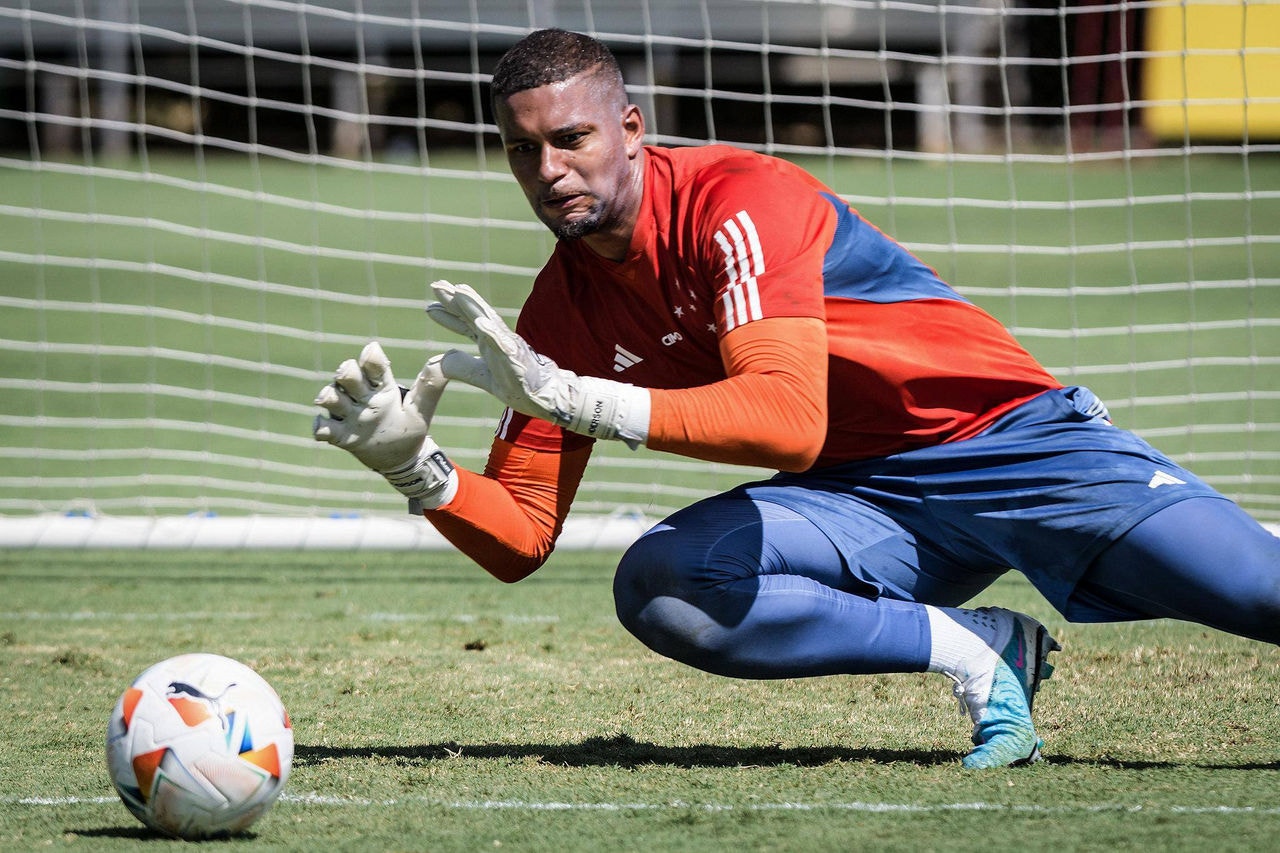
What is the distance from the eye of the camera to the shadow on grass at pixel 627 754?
3.36m

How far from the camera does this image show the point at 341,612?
17.8 ft

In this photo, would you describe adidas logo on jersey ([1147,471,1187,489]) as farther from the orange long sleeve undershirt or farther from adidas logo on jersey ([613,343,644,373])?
adidas logo on jersey ([613,343,644,373])

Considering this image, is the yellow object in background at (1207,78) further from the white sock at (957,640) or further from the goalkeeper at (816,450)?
the white sock at (957,640)

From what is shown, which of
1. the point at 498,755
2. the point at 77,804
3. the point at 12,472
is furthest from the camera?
the point at 12,472

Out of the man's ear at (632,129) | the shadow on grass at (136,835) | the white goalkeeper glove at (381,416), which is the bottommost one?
the shadow on grass at (136,835)

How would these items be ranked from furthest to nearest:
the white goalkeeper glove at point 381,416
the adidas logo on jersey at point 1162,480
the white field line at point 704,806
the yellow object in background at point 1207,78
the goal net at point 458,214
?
the yellow object in background at point 1207,78
the goal net at point 458,214
the adidas logo on jersey at point 1162,480
the white goalkeeper glove at point 381,416
the white field line at point 704,806

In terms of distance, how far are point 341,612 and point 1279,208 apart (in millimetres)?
10954

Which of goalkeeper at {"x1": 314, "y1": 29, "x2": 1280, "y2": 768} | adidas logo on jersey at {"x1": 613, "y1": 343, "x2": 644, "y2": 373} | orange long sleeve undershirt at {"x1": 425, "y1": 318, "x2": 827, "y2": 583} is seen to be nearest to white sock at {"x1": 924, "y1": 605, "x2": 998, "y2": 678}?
goalkeeper at {"x1": 314, "y1": 29, "x2": 1280, "y2": 768}

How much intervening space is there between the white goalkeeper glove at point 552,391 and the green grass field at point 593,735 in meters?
0.74

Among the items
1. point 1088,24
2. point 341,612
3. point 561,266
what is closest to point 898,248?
point 561,266

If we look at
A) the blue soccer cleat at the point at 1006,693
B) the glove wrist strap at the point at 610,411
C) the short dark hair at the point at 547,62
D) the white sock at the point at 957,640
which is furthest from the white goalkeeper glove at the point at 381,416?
the blue soccer cleat at the point at 1006,693

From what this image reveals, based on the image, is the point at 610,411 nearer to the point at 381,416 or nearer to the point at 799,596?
the point at 381,416

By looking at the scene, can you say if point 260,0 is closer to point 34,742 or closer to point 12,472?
point 12,472

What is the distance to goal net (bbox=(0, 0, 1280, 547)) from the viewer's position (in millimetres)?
7340
